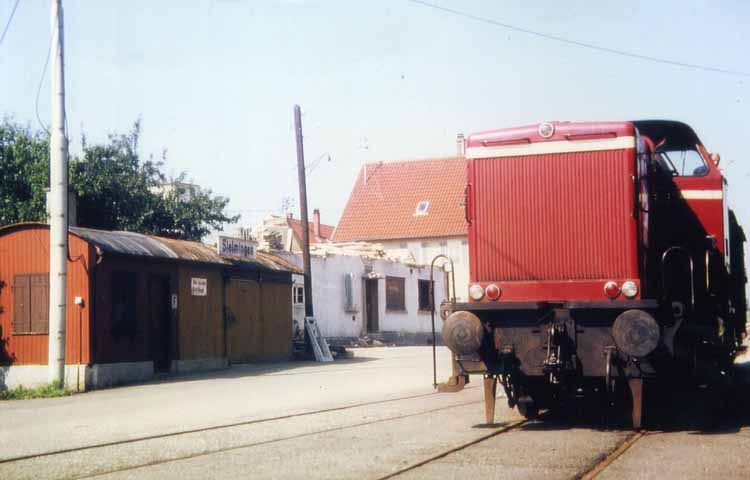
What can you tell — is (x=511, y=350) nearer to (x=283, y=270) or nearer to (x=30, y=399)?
(x=30, y=399)

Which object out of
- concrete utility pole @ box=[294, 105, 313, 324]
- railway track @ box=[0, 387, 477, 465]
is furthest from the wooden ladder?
railway track @ box=[0, 387, 477, 465]

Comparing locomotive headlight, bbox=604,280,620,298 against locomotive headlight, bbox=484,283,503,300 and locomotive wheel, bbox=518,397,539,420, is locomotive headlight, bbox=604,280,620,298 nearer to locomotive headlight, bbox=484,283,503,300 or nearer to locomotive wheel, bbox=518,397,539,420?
locomotive headlight, bbox=484,283,503,300

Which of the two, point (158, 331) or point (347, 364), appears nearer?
point (158, 331)

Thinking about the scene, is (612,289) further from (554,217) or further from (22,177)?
(22,177)

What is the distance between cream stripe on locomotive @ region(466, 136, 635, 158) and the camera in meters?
10.1

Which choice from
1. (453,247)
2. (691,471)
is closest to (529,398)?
(691,471)

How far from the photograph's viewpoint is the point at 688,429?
10.2m

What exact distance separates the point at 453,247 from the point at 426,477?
4966 centimetres

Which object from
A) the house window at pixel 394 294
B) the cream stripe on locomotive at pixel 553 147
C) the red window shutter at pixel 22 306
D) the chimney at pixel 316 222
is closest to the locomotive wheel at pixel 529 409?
the cream stripe on locomotive at pixel 553 147

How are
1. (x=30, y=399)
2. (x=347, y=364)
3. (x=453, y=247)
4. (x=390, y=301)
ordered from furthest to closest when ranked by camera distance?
(x=453, y=247)
(x=390, y=301)
(x=347, y=364)
(x=30, y=399)

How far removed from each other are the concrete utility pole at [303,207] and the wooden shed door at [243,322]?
3339mm

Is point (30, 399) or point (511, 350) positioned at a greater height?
point (511, 350)

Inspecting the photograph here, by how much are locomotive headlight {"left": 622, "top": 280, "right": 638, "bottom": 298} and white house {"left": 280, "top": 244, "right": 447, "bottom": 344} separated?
2372 cm

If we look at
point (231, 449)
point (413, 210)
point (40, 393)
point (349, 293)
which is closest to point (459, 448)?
point (231, 449)
